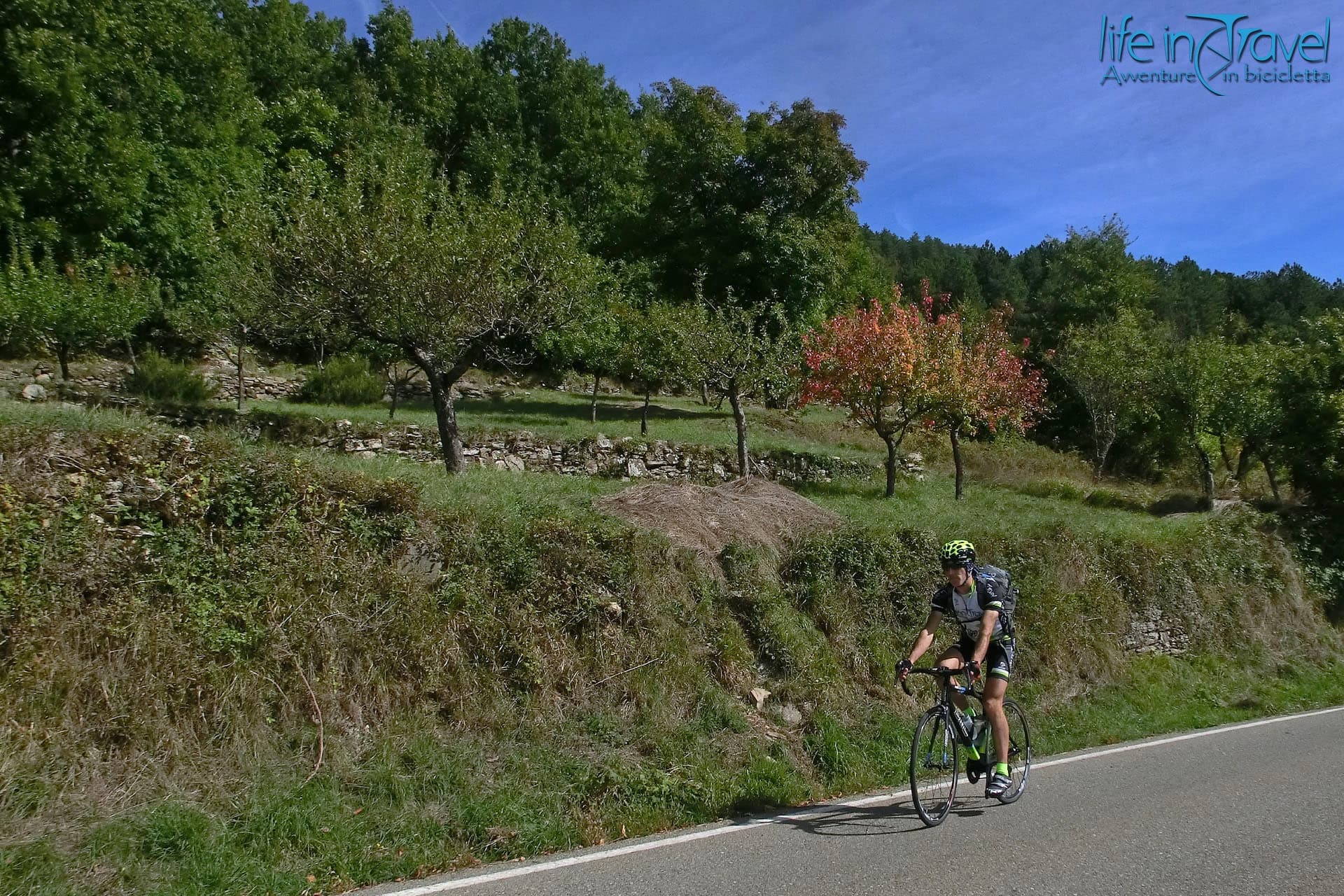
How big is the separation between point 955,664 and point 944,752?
2.23ft

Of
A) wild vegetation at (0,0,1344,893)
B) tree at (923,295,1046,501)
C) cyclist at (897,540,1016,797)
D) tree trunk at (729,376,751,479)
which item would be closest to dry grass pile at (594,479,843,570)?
wild vegetation at (0,0,1344,893)

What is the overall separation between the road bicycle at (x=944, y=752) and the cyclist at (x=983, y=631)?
101 millimetres

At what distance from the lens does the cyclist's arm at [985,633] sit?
6.55 meters

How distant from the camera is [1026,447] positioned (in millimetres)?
33531

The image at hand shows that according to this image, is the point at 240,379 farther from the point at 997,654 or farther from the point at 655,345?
the point at 997,654

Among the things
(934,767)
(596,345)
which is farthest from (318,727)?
(596,345)

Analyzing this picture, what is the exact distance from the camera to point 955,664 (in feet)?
21.5

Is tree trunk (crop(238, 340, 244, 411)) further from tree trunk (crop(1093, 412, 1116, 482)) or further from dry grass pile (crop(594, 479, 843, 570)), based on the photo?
tree trunk (crop(1093, 412, 1116, 482))

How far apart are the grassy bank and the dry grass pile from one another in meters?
0.33

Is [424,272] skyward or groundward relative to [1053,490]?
skyward

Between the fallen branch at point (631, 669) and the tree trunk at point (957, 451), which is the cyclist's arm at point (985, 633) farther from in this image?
the tree trunk at point (957, 451)

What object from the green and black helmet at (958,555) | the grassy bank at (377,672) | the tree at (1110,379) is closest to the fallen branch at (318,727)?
the grassy bank at (377,672)

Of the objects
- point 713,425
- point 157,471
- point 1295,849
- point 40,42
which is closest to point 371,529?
point 157,471

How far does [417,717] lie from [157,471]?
114 inches
